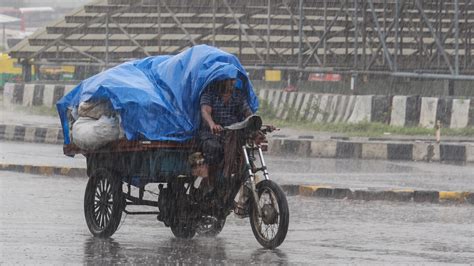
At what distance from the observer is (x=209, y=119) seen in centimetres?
1093

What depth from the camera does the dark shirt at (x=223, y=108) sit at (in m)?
11.1

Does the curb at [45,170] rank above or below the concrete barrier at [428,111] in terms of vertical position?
below

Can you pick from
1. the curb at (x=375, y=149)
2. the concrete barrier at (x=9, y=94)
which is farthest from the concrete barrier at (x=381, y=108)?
the concrete barrier at (x=9, y=94)

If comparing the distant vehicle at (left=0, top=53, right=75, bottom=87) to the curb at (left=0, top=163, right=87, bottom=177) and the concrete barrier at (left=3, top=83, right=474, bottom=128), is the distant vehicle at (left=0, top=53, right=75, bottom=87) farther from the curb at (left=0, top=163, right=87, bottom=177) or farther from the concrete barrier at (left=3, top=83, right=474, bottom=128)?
the curb at (left=0, top=163, right=87, bottom=177)

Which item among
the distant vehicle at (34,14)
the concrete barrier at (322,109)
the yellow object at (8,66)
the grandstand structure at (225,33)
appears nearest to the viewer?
the concrete barrier at (322,109)

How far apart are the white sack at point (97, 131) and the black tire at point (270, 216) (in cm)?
126

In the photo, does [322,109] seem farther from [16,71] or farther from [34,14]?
[34,14]

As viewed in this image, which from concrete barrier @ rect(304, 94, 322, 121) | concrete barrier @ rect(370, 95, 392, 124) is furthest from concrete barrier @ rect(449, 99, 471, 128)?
concrete barrier @ rect(304, 94, 322, 121)

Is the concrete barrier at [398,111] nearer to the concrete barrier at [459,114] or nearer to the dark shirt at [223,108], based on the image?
the concrete barrier at [459,114]

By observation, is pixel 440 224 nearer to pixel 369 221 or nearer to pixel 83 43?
pixel 369 221

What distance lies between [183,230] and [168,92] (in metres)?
1.07

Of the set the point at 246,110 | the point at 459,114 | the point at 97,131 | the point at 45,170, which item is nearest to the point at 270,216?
the point at 246,110

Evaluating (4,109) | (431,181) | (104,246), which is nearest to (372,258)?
(104,246)

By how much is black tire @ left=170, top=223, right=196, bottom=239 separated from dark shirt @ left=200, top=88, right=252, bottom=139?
2.54 feet
